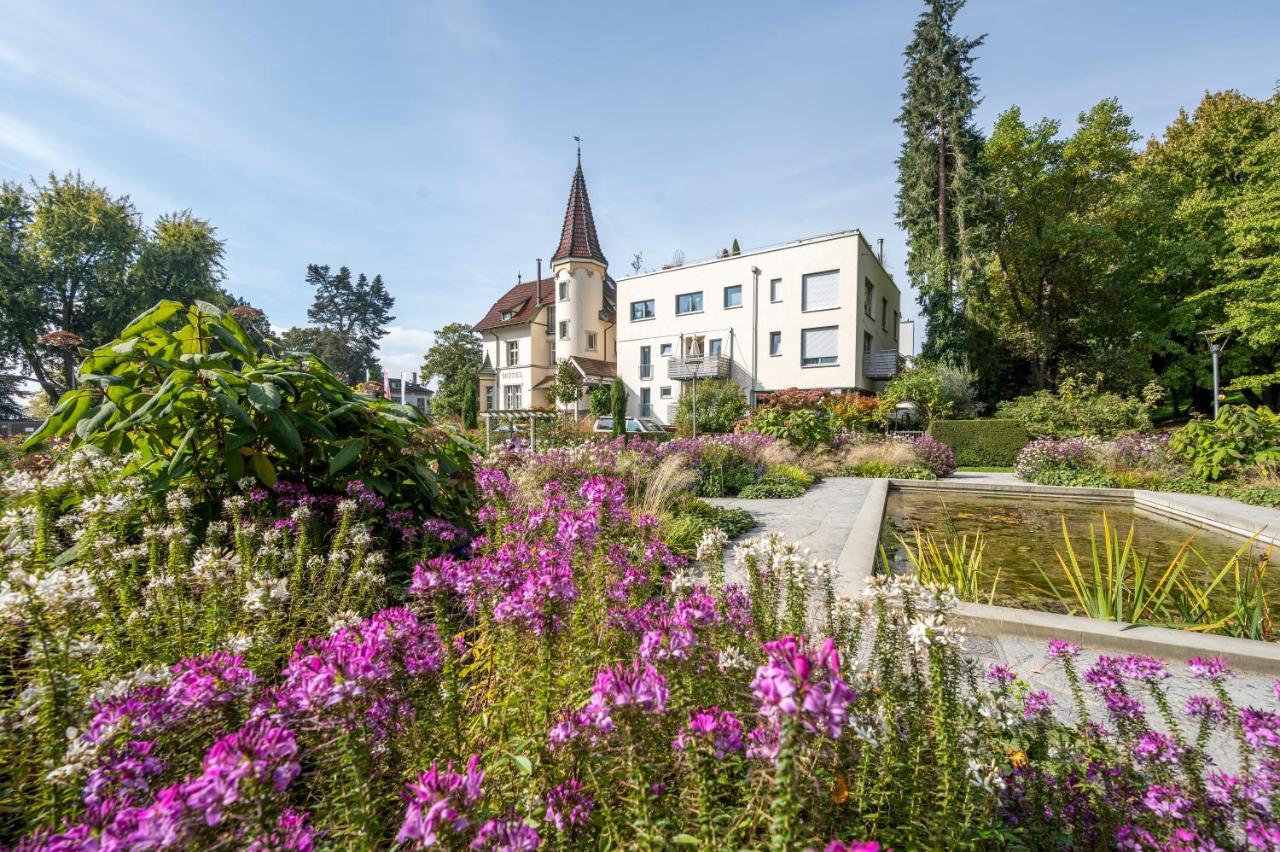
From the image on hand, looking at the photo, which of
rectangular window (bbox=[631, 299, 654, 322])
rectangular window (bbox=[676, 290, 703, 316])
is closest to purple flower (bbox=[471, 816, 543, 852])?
rectangular window (bbox=[676, 290, 703, 316])

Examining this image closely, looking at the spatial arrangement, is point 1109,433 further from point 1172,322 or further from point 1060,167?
point 1060,167

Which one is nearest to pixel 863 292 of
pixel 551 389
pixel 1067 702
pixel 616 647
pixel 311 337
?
pixel 551 389

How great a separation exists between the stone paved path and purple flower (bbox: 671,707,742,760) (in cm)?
330

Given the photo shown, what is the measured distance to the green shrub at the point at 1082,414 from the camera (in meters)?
14.4

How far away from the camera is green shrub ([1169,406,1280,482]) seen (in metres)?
8.84

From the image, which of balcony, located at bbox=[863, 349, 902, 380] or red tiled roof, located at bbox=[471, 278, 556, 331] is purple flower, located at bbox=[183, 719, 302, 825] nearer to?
balcony, located at bbox=[863, 349, 902, 380]

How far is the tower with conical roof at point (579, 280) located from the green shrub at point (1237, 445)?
24.8 meters

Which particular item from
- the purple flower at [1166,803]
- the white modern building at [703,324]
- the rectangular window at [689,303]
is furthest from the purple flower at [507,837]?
the rectangular window at [689,303]

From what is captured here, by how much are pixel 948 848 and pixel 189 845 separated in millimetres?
1425

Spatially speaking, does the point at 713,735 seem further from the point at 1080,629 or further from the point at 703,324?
the point at 703,324

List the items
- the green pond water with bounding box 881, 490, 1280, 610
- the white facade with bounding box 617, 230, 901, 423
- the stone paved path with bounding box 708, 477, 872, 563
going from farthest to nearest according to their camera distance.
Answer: the white facade with bounding box 617, 230, 901, 423, the stone paved path with bounding box 708, 477, 872, 563, the green pond water with bounding box 881, 490, 1280, 610

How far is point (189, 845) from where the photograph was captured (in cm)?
66

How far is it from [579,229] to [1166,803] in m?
31.2

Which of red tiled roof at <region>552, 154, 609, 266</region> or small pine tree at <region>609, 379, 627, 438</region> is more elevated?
red tiled roof at <region>552, 154, 609, 266</region>
